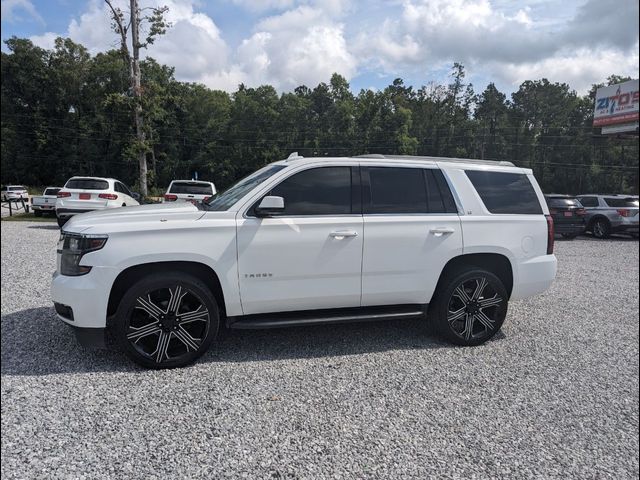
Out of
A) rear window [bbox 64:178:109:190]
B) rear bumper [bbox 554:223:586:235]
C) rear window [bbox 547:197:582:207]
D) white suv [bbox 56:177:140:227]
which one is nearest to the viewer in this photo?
white suv [bbox 56:177:140:227]

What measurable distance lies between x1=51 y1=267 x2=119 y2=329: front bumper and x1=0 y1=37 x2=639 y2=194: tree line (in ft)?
14.5

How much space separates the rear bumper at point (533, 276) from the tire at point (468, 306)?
22 cm

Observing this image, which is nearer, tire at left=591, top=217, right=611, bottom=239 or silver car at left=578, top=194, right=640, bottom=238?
silver car at left=578, top=194, right=640, bottom=238

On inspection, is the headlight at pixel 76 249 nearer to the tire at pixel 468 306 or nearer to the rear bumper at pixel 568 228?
the tire at pixel 468 306

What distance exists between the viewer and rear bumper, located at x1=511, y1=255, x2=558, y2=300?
434 cm

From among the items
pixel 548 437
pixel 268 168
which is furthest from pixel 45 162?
pixel 548 437

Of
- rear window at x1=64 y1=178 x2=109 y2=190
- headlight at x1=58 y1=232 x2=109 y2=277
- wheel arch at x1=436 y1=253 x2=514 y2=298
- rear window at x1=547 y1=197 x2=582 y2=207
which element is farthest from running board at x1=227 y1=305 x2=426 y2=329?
rear window at x1=547 y1=197 x2=582 y2=207

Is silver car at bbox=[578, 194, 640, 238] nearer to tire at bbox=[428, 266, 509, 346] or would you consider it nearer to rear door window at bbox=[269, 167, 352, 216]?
tire at bbox=[428, 266, 509, 346]

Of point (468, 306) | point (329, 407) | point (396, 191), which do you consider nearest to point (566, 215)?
point (468, 306)

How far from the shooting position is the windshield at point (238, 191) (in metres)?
3.84

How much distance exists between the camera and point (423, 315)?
4.14m

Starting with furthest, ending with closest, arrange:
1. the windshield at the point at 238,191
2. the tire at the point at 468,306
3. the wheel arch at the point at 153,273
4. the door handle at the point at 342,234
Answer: the tire at the point at 468,306 → the windshield at the point at 238,191 → the door handle at the point at 342,234 → the wheel arch at the point at 153,273

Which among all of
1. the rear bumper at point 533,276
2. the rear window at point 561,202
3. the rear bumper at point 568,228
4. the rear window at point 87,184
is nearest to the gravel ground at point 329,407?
the rear bumper at point 533,276

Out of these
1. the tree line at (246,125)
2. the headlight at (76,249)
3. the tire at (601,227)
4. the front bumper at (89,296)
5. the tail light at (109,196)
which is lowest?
the tire at (601,227)
